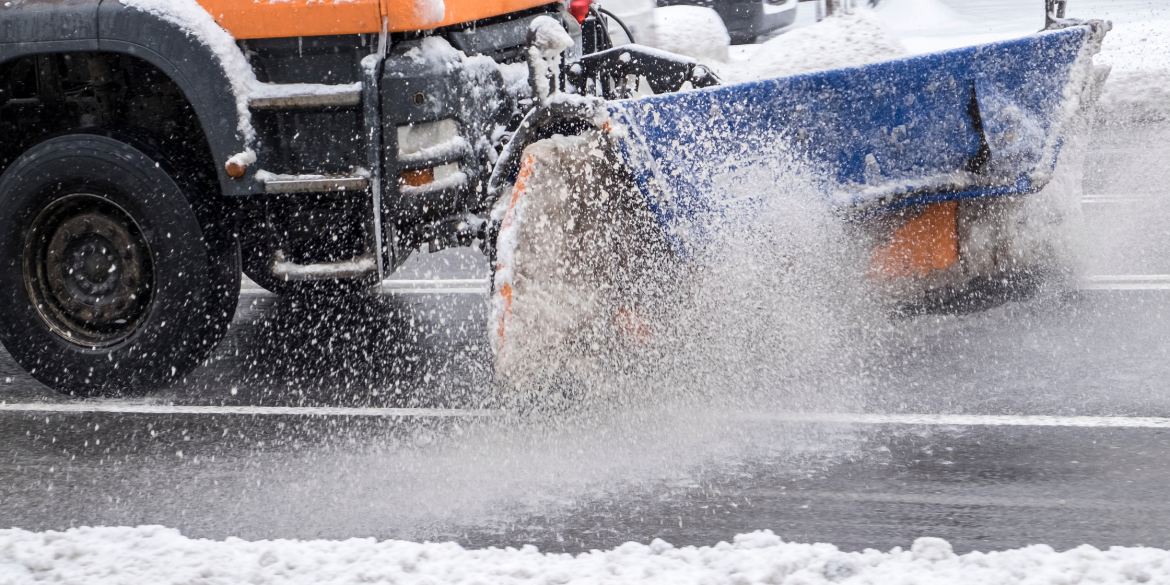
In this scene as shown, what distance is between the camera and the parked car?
43.0 feet

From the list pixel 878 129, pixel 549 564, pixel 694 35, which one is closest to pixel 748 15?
pixel 694 35

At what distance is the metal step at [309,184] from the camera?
167 inches

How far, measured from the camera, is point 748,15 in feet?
43.0

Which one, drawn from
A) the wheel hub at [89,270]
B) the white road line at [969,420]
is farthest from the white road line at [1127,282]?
the wheel hub at [89,270]

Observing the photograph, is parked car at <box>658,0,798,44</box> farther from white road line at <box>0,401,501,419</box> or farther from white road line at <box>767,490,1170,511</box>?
white road line at <box>767,490,1170,511</box>

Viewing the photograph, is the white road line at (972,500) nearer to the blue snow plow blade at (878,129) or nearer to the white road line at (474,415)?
the white road line at (474,415)

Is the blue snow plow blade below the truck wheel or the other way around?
the other way around

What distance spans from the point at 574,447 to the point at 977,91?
6.77ft

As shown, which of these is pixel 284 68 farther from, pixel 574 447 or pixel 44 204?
pixel 574 447

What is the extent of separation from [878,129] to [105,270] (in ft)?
10.0

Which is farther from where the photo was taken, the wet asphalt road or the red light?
the red light

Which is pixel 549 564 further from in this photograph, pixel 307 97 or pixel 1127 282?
pixel 1127 282

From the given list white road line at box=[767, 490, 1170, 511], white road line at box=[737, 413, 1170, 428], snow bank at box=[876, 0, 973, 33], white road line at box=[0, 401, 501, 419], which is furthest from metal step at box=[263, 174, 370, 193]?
snow bank at box=[876, 0, 973, 33]

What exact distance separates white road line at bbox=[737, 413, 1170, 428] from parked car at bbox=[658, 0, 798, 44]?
964cm
